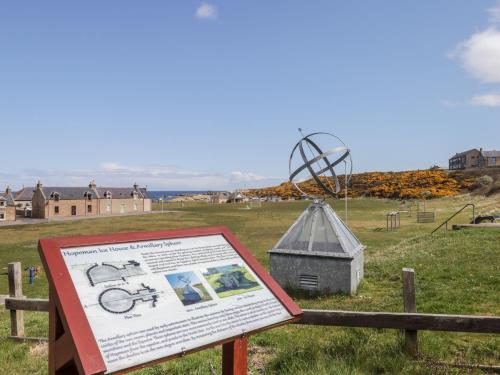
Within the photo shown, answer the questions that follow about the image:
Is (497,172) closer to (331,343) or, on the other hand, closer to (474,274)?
(474,274)

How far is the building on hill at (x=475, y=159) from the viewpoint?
113875 mm

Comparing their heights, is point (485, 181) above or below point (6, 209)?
above

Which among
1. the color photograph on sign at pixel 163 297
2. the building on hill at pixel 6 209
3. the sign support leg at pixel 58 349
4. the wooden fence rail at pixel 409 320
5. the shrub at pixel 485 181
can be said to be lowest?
the building on hill at pixel 6 209

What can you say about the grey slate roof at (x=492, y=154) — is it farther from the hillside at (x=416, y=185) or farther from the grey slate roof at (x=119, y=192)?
the grey slate roof at (x=119, y=192)

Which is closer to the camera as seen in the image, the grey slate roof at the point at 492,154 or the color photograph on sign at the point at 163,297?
the color photograph on sign at the point at 163,297

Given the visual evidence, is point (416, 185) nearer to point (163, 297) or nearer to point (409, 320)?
point (409, 320)

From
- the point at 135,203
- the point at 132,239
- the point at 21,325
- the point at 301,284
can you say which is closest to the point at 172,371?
the point at 132,239

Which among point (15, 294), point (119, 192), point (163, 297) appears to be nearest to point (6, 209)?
point (119, 192)

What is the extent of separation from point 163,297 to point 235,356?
1.04 metres

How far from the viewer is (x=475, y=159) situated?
400ft

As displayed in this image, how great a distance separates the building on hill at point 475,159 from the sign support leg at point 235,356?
116537mm

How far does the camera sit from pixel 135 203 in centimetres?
9906

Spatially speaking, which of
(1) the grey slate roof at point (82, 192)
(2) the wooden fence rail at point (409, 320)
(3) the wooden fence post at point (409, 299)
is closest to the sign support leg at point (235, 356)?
(2) the wooden fence rail at point (409, 320)

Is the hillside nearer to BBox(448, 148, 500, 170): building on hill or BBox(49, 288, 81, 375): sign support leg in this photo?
BBox(448, 148, 500, 170): building on hill
